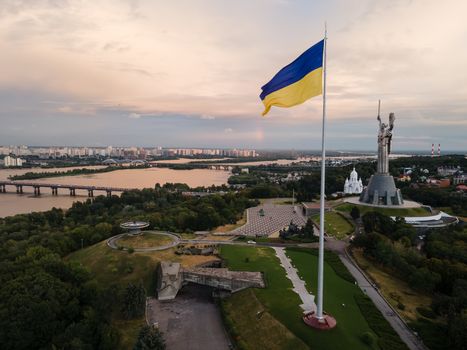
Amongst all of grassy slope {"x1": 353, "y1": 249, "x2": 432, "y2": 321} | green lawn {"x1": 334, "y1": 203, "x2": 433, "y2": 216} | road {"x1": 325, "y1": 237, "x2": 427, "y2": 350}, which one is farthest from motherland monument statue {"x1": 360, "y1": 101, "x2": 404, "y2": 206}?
grassy slope {"x1": 353, "y1": 249, "x2": 432, "y2": 321}

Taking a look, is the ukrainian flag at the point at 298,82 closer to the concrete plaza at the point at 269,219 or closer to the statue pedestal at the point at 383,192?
the concrete plaza at the point at 269,219

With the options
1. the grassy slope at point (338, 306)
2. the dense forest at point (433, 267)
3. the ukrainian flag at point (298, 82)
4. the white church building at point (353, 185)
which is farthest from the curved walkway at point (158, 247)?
the white church building at point (353, 185)

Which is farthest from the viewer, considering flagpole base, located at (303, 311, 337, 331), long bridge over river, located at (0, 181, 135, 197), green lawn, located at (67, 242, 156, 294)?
long bridge over river, located at (0, 181, 135, 197)

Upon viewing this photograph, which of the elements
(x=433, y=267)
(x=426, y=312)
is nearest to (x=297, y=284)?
(x=426, y=312)

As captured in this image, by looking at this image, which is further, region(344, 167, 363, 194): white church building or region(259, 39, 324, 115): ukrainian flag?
region(344, 167, 363, 194): white church building

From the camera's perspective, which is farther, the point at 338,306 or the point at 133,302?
the point at 133,302

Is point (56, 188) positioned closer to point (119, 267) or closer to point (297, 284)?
point (119, 267)

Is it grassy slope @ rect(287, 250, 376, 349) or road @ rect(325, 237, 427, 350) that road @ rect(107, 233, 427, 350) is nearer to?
road @ rect(325, 237, 427, 350)
